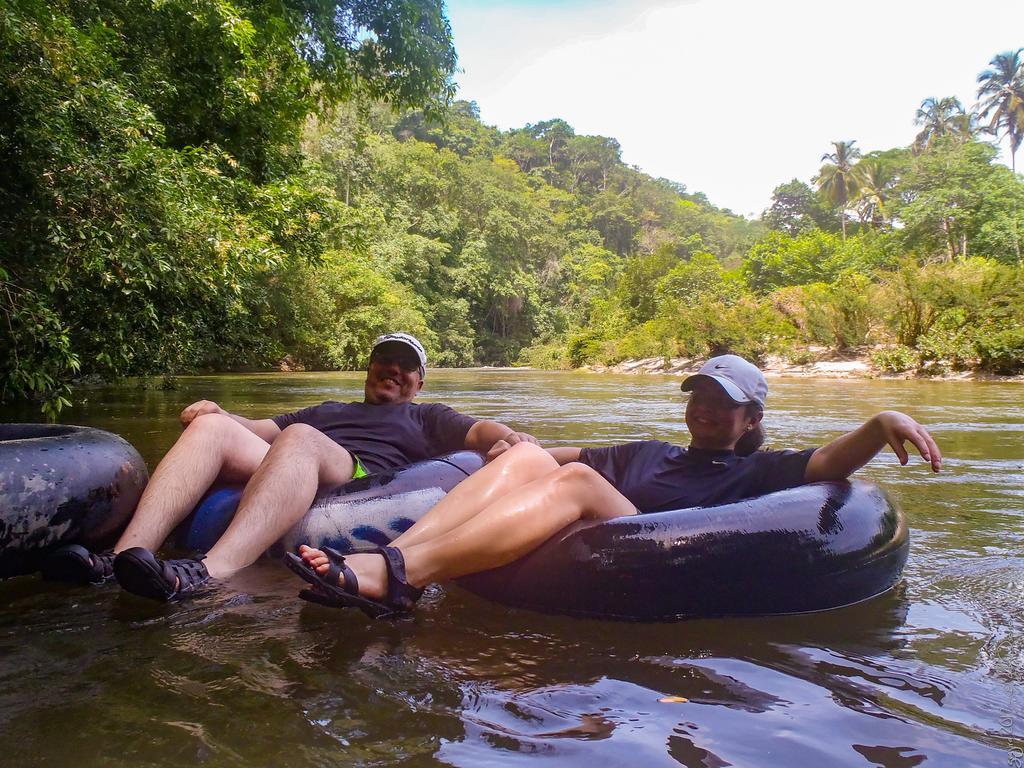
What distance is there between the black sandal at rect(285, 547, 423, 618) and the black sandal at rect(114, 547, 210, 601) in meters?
0.41

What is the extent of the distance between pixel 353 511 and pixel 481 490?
0.64 meters

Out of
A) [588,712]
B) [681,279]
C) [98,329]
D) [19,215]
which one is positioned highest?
[681,279]

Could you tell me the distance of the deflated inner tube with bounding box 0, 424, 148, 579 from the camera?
270cm

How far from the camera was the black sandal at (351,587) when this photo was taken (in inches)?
87.1

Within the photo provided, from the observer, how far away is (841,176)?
49.0m

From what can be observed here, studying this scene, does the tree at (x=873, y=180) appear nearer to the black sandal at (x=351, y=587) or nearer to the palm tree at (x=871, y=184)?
the palm tree at (x=871, y=184)

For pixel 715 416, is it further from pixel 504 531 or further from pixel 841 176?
pixel 841 176

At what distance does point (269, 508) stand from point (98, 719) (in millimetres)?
1167

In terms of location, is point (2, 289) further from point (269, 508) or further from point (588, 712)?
point (588, 712)

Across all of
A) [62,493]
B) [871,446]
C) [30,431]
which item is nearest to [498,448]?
[871,446]

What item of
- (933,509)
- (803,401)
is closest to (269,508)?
(933,509)

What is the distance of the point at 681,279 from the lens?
3123 centimetres

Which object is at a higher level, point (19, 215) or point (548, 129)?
point (548, 129)

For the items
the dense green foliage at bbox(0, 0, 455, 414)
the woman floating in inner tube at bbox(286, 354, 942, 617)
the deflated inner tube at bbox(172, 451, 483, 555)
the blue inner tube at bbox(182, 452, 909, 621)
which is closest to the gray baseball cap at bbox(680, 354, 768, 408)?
the woman floating in inner tube at bbox(286, 354, 942, 617)
